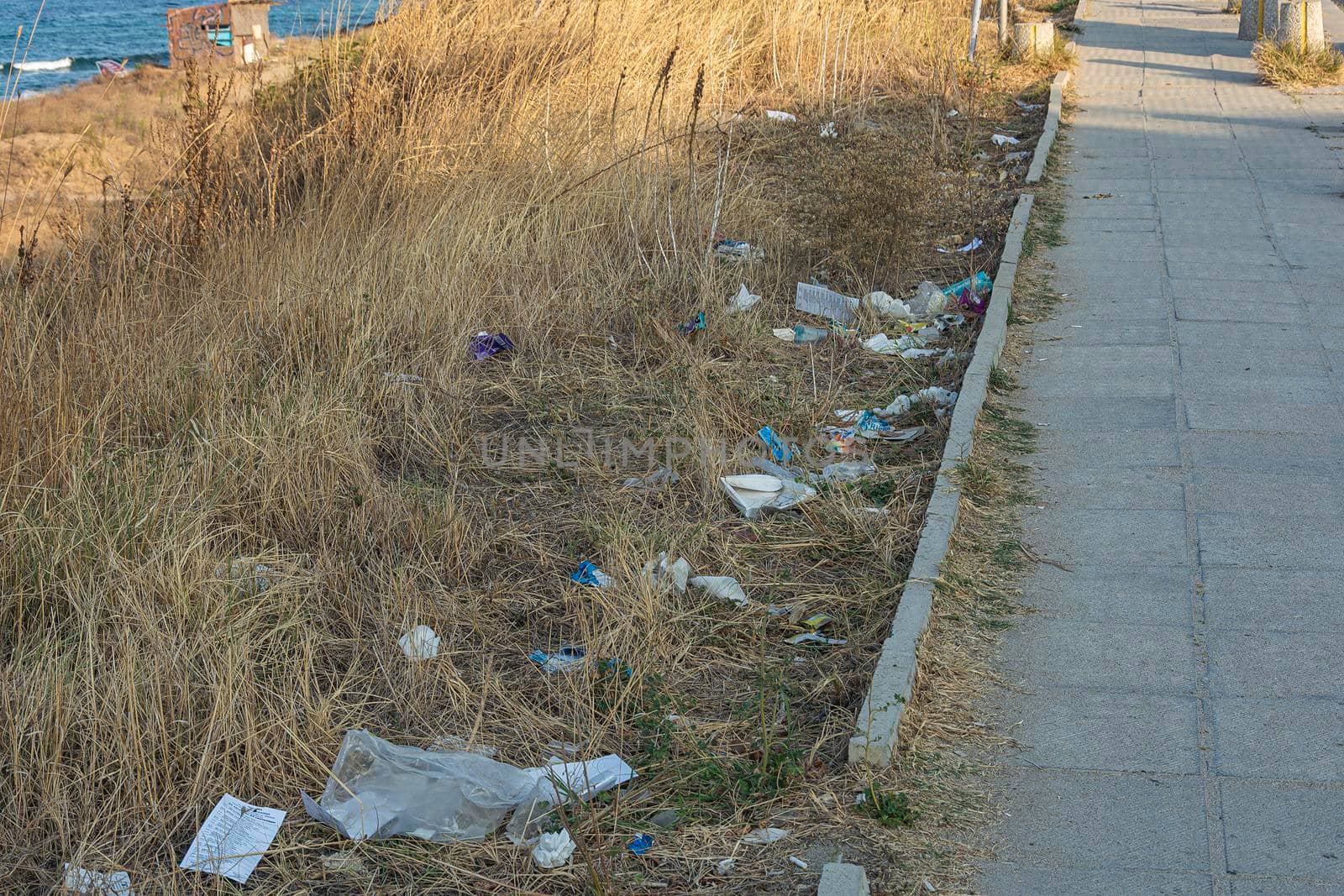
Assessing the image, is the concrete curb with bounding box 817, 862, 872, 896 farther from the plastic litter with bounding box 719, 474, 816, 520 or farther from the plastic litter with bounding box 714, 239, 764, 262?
the plastic litter with bounding box 714, 239, 764, 262

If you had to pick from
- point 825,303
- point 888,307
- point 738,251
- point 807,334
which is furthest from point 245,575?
point 738,251

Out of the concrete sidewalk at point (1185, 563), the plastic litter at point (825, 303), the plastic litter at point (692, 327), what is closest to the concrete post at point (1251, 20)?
the concrete sidewalk at point (1185, 563)

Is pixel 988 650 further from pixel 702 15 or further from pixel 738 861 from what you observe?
pixel 702 15

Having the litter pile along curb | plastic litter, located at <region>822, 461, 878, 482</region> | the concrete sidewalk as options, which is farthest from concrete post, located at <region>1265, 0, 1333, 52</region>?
plastic litter, located at <region>822, 461, 878, 482</region>

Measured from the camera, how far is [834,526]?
439 centimetres

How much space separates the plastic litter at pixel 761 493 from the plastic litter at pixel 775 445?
0.26 meters

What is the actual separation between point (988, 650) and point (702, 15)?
786 cm

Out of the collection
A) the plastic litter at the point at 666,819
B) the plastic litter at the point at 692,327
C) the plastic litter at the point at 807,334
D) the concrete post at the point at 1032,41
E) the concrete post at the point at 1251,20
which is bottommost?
the plastic litter at the point at 666,819

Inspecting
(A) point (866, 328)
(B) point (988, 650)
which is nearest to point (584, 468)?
(B) point (988, 650)

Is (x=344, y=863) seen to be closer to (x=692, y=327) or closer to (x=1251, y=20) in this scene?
(x=692, y=327)

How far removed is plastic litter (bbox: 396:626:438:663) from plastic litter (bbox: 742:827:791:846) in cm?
112

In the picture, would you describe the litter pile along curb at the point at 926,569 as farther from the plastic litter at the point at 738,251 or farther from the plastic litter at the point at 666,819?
the plastic litter at the point at 738,251

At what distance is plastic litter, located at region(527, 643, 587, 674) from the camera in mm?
3646

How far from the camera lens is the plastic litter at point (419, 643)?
3.62m
